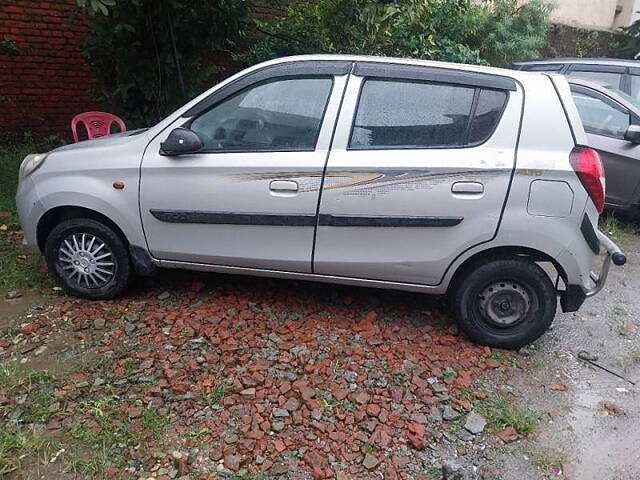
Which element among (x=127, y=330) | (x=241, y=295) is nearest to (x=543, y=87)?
(x=241, y=295)

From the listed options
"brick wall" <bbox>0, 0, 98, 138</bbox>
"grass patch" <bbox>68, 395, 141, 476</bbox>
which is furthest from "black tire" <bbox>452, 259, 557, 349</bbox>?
"brick wall" <bbox>0, 0, 98, 138</bbox>

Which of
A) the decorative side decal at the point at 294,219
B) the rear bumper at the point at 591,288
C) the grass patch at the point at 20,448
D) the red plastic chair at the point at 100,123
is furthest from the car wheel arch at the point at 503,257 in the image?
the red plastic chair at the point at 100,123

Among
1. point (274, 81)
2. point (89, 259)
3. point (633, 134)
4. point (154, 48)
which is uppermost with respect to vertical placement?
point (154, 48)

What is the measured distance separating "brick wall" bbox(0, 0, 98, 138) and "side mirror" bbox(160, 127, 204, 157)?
175 inches

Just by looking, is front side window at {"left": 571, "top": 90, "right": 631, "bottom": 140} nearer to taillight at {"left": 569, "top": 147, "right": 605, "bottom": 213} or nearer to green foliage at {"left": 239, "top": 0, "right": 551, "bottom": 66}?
green foliage at {"left": 239, "top": 0, "right": 551, "bottom": 66}

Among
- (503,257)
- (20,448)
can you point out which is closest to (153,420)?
(20,448)

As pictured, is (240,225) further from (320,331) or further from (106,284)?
(106,284)

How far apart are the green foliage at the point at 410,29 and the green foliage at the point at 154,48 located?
1064 mm

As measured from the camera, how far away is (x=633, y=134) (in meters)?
5.45

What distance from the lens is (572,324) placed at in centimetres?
385

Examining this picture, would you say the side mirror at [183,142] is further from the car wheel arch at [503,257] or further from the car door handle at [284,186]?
the car wheel arch at [503,257]

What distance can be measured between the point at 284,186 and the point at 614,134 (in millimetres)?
4447

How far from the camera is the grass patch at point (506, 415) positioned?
2729mm

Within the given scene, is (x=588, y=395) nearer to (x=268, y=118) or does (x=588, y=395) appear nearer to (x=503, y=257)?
(x=503, y=257)
